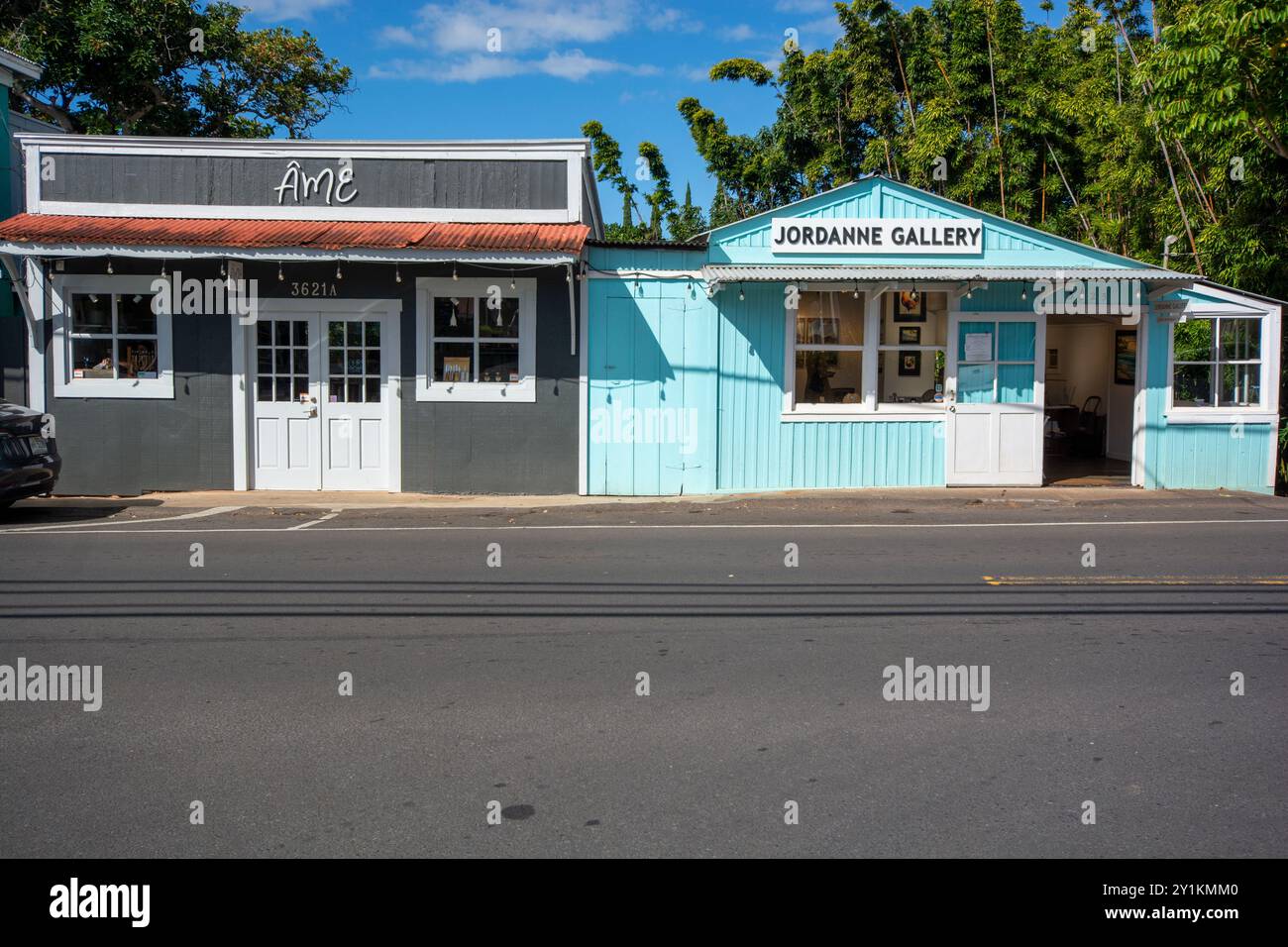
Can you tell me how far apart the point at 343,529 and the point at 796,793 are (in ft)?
27.7

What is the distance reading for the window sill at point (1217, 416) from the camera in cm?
1534

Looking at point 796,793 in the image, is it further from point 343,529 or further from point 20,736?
point 343,529

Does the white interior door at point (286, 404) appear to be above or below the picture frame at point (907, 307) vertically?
below

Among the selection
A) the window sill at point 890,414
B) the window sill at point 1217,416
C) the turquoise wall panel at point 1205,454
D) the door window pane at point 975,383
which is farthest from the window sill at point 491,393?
the window sill at point 1217,416

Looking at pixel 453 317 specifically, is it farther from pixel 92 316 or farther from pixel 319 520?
pixel 92 316

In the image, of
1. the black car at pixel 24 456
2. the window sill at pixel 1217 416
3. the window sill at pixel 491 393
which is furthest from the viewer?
the window sill at pixel 1217 416

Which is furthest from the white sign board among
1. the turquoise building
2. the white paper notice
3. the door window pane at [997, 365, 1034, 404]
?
the door window pane at [997, 365, 1034, 404]

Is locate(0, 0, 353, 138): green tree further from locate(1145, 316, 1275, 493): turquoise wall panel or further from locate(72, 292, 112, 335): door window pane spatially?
locate(1145, 316, 1275, 493): turquoise wall panel

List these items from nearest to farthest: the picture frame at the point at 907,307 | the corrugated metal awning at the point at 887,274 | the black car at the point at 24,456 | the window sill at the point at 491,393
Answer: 1. the black car at the point at 24,456
2. the corrugated metal awning at the point at 887,274
3. the window sill at the point at 491,393
4. the picture frame at the point at 907,307

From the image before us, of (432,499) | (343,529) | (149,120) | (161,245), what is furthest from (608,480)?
(149,120)

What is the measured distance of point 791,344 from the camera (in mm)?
15031

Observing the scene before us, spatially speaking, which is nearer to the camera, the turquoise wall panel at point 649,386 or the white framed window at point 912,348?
the turquoise wall panel at point 649,386

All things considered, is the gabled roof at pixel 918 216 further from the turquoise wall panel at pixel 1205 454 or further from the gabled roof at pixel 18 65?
the gabled roof at pixel 18 65

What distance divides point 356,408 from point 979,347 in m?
9.03
